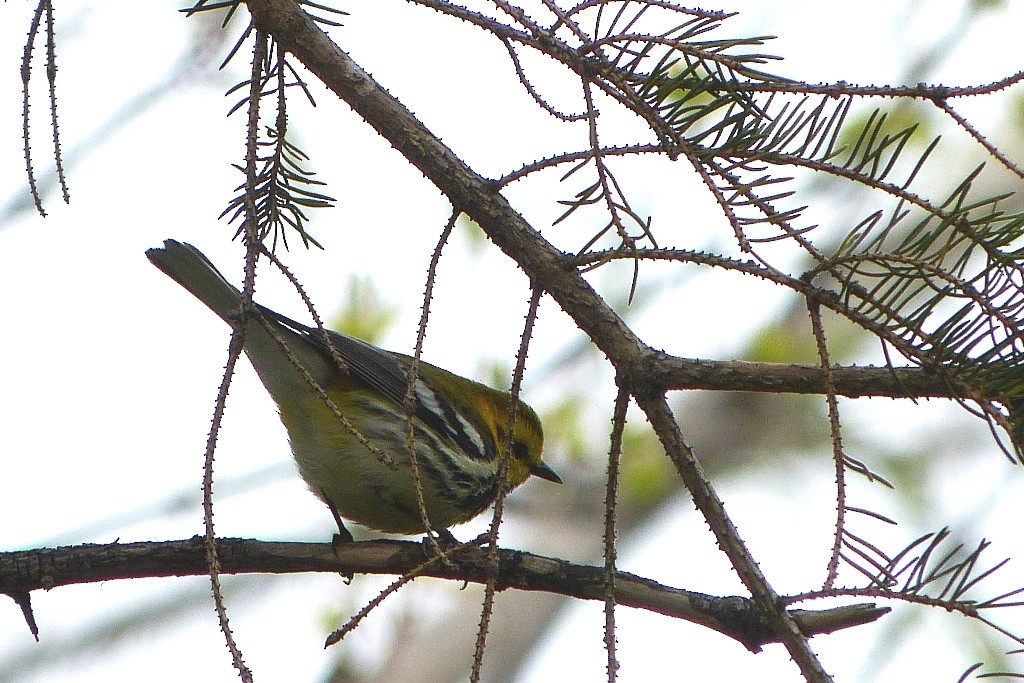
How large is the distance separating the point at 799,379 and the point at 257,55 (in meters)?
1.01

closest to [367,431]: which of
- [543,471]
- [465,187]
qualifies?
[543,471]

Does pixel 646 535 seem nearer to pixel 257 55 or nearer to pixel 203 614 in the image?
pixel 203 614

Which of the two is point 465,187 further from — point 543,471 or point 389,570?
point 543,471

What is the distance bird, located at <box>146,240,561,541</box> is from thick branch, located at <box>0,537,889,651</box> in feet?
1.94

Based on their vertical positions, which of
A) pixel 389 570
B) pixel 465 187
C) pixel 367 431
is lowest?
pixel 389 570

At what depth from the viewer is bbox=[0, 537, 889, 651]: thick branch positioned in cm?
180

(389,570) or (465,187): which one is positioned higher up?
(465,187)

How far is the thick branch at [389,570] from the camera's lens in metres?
1.80

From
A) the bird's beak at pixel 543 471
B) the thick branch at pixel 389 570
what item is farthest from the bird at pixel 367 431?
the thick branch at pixel 389 570

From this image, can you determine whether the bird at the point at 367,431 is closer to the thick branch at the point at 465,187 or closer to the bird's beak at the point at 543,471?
the bird's beak at the point at 543,471

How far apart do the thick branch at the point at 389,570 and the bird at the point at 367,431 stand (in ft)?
1.94

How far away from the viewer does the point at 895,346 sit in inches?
54.6

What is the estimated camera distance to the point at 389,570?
2414mm

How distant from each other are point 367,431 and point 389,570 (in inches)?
36.3
